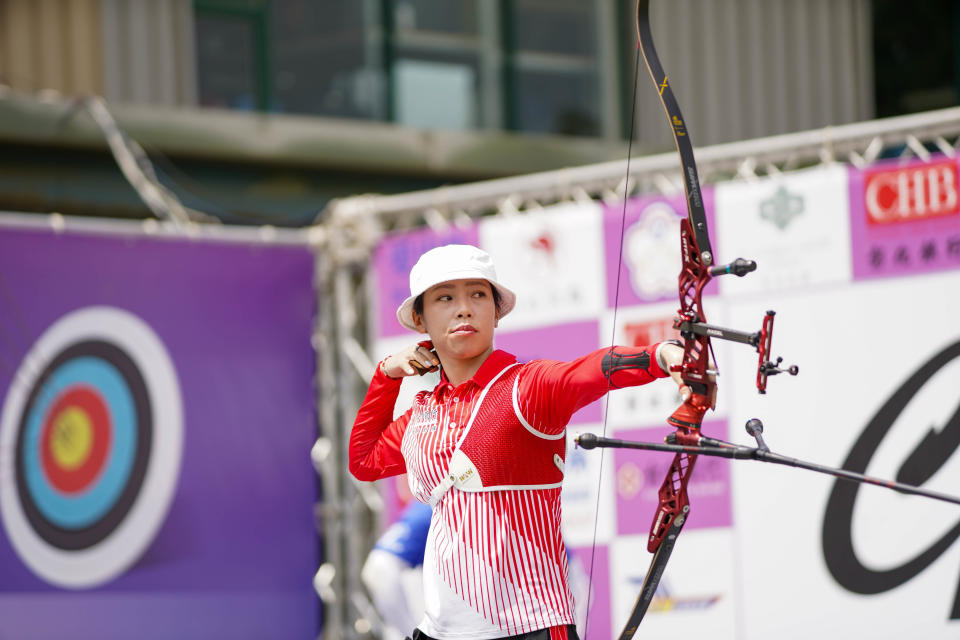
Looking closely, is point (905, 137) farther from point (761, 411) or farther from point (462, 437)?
point (462, 437)

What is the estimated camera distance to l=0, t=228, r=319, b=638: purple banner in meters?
5.34

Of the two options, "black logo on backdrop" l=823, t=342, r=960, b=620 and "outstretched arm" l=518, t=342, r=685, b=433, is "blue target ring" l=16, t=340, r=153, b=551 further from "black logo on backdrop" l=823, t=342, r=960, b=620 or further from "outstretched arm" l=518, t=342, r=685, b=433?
"outstretched arm" l=518, t=342, r=685, b=433

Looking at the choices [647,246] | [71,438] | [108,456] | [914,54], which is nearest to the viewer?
[647,246]

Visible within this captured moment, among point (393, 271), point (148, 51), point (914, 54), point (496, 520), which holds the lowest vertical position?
point (496, 520)

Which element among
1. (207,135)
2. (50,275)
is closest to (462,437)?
(50,275)

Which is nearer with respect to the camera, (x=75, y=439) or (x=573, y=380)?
(x=573, y=380)

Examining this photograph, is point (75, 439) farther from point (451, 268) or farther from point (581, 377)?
point (581, 377)

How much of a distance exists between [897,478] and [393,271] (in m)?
2.28

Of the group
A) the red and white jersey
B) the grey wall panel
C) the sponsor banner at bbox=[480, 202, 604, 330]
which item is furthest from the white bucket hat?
the grey wall panel

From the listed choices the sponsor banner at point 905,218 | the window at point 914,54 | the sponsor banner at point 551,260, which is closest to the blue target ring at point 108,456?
the sponsor banner at point 551,260

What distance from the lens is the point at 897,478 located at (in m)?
4.46

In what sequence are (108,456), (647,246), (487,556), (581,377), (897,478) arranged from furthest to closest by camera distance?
1. (108,456)
2. (647,246)
3. (897,478)
4. (487,556)
5. (581,377)

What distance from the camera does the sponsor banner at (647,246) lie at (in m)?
5.00

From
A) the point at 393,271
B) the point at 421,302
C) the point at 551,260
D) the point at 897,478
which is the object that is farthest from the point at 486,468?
the point at 393,271
